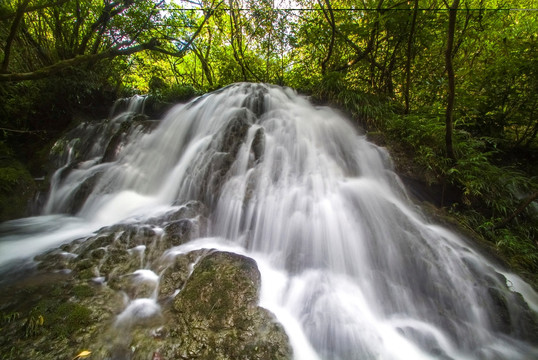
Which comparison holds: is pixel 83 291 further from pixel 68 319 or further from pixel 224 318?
pixel 224 318

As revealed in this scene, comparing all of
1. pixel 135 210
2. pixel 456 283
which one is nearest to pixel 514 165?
pixel 456 283

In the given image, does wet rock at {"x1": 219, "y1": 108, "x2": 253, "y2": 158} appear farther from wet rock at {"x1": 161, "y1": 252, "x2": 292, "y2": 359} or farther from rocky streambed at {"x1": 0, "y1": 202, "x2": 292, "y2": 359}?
wet rock at {"x1": 161, "y1": 252, "x2": 292, "y2": 359}

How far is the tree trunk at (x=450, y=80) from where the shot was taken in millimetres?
2839

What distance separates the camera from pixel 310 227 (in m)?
3.06

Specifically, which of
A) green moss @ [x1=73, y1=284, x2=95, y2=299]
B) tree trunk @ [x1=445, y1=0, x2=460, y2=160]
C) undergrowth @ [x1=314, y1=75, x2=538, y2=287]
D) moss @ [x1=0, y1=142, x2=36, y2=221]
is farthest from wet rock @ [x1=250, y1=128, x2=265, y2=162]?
moss @ [x1=0, y1=142, x2=36, y2=221]

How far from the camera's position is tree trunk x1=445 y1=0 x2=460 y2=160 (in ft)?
9.32

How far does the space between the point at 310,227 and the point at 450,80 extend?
2.81 m

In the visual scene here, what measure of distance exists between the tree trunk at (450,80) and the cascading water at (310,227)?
918 mm

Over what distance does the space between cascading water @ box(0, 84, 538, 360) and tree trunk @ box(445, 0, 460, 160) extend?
3.01ft

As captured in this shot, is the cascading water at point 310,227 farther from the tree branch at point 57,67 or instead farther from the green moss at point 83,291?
the tree branch at point 57,67

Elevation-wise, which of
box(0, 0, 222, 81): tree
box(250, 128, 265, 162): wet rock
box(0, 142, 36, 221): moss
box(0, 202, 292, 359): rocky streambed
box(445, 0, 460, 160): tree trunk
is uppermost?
box(0, 0, 222, 81): tree

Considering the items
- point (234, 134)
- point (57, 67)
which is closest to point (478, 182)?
point (234, 134)

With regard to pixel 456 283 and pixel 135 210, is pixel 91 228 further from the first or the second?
Result: pixel 456 283

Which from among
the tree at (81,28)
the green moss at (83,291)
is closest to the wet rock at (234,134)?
the green moss at (83,291)
